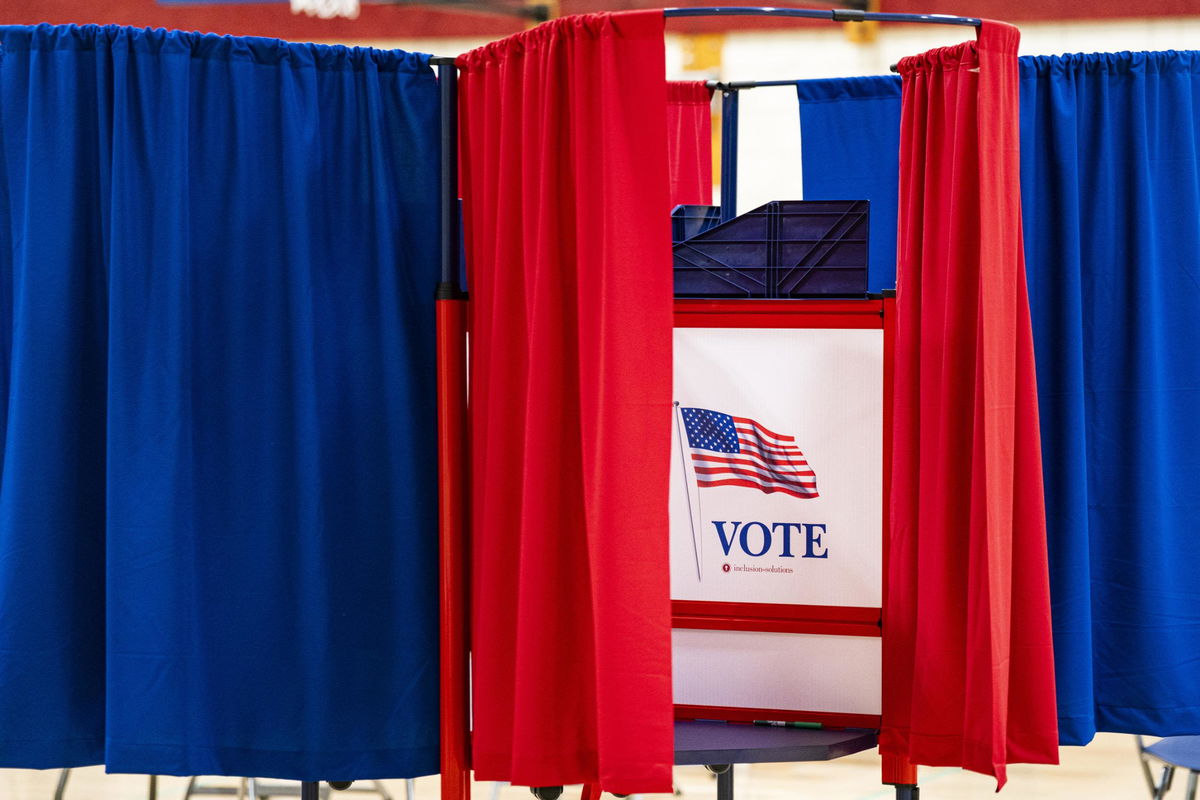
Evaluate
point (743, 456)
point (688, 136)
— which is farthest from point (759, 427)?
point (688, 136)

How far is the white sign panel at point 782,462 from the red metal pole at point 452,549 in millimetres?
386

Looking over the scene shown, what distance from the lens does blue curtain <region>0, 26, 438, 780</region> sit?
74.9 inches

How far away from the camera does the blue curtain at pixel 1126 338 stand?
218cm

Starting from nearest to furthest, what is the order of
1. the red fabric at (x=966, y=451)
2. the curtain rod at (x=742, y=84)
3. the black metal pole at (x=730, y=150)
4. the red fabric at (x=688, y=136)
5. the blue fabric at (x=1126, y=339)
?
the red fabric at (x=966, y=451)
the blue fabric at (x=1126, y=339)
the curtain rod at (x=742, y=84)
the black metal pole at (x=730, y=150)
the red fabric at (x=688, y=136)

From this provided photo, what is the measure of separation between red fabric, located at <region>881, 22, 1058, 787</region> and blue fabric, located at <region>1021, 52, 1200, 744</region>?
0.96 feet

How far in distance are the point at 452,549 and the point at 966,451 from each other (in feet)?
2.92

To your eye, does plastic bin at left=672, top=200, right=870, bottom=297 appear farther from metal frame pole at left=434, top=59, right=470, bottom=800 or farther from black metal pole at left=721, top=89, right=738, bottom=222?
black metal pole at left=721, top=89, right=738, bottom=222

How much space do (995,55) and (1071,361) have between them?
0.61 metres

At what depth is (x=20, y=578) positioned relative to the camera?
189cm

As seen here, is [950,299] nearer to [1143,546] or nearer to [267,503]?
[1143,546]

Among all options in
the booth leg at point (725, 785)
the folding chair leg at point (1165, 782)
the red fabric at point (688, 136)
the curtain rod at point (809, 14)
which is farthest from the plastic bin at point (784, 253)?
the folding chair leg at point (1165, 782)

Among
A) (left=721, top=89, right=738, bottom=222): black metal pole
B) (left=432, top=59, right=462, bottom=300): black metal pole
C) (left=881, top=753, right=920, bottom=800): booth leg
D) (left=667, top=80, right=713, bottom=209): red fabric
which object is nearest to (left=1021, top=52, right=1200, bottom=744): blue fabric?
(left=881, top=753, right=920, bottom=800): booth leg

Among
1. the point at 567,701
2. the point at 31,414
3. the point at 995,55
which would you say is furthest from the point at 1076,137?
the point at 31,414

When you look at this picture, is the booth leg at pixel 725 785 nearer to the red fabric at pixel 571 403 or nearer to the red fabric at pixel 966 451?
the red fabric at pixel 966 451
